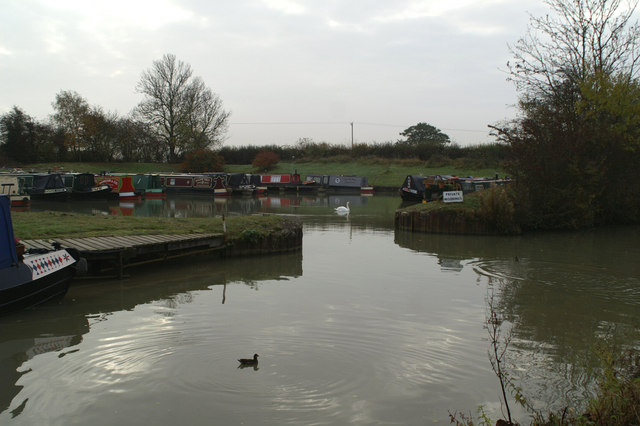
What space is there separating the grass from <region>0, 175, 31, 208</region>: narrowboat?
15492 millimetres

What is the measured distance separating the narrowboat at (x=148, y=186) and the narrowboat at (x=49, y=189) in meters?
5.99

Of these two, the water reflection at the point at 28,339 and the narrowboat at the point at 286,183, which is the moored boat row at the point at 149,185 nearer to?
the narrowboat at the point at 286,183

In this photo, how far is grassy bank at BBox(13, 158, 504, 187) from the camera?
5031cm

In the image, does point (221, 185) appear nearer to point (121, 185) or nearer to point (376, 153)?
point (121, 185)

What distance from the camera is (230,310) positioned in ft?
25.6

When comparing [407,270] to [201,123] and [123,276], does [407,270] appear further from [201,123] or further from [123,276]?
[201,123]

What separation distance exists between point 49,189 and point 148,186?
8030 mm

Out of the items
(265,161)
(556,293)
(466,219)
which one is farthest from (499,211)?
(265,161)

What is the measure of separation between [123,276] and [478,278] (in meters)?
7.02

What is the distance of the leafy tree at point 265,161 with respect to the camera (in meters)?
56.9

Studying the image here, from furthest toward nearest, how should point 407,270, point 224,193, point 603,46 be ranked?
point 224,193 → point 603,46 → point 407,270

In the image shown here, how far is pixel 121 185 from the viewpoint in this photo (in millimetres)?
37344

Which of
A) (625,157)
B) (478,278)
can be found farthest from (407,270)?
(625,157)

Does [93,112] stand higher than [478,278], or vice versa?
[93,112]
